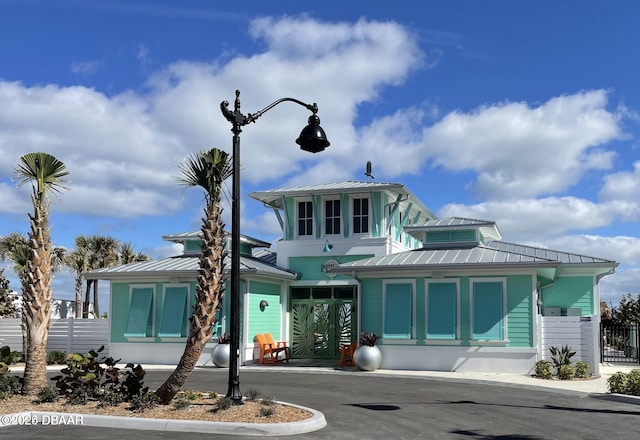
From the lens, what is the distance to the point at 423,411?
12180 millimetres

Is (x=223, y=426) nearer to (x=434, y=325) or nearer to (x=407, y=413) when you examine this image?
(x=407, y=413)

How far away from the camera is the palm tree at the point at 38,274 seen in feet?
40.5

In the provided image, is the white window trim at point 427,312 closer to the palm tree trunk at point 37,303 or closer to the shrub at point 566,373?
the shrub at point 566,373

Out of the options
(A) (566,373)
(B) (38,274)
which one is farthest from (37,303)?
(A) (566,373)

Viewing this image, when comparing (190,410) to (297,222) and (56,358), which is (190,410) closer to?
(56,358)

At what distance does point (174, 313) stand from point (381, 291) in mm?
7290

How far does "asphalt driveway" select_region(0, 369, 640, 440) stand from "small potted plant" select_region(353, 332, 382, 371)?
1.78 m

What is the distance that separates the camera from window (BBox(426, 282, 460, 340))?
20594 mm

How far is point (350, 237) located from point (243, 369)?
6.57 metres

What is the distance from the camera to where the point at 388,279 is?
21484 millimetres

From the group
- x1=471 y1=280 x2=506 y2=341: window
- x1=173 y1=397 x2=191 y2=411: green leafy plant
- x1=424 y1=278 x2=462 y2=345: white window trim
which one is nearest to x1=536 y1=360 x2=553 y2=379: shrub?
x1=471 y1=280 x2=506 y2=341: window

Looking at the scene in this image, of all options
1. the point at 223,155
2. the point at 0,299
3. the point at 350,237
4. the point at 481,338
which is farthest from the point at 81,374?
the point at 0,299

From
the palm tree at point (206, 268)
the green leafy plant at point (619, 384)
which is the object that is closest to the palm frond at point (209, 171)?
the palm tree at point (206, 268)

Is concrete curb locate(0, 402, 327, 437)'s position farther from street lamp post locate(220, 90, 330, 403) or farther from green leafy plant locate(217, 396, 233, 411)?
street lamp post locate(220, 90, 330, 403)
